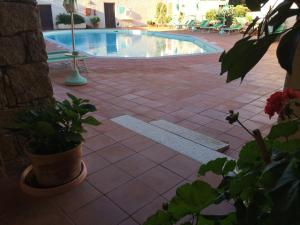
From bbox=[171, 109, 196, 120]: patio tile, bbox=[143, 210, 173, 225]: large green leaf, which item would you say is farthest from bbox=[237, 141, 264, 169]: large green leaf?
bbox=[171, 109, 196, 120]: patio tile

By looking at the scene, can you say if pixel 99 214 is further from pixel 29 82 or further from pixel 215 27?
pixel 215 27

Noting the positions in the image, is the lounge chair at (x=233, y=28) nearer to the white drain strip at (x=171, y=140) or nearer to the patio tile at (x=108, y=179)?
the white drain strip at (x=171, y=140)

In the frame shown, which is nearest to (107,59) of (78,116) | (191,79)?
(191,79)

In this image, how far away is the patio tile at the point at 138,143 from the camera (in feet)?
7.30

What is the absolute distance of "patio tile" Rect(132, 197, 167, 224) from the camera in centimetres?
145

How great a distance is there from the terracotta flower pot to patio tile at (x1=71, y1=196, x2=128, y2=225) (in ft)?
0.85

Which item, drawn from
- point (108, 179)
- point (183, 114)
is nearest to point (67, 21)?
point (183, 114)

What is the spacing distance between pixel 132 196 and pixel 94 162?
0.52 metres

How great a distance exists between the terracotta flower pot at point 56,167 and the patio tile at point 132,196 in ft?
1.00

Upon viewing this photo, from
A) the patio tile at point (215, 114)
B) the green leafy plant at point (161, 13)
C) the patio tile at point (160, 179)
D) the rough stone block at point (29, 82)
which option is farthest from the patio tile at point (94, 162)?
the green leafy plant at point (161, 13)

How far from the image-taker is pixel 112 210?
1.51 m

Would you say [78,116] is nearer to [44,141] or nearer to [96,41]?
[44,141]

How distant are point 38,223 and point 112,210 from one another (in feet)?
1.31

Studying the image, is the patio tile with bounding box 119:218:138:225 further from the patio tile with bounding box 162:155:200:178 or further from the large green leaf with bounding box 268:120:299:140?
the large green leaf with bounding box 268:120:299:140
